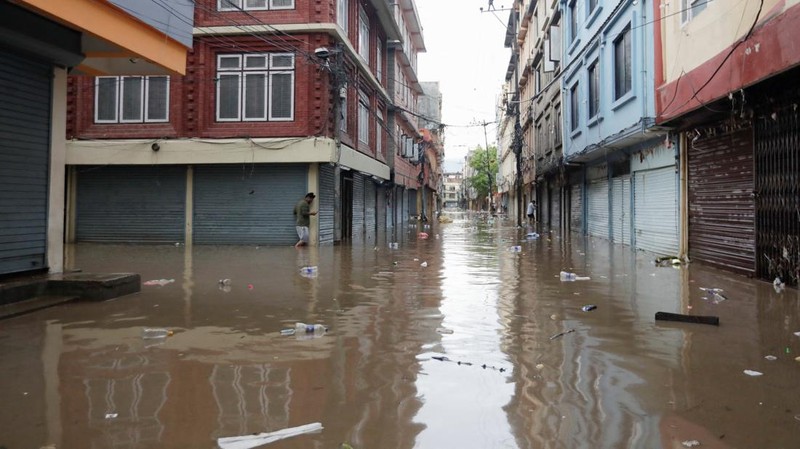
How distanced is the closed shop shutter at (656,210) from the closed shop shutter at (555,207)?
12.3 meters

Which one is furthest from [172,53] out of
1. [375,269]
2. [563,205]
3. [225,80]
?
[563,205]

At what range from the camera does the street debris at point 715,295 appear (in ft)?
23.5

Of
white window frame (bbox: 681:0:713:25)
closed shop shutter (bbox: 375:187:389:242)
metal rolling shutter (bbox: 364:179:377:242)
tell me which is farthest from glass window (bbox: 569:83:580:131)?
closed shop shutter (bbox: 375:187:389:242)

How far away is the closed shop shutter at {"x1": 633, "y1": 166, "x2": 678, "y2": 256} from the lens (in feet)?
40.7

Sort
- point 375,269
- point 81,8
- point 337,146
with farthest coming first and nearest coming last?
point 337,146 → point 375,269 → point 81,8

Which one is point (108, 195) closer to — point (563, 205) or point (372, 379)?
point (372, 379)

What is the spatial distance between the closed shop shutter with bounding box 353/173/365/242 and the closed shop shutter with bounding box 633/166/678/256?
10.2m

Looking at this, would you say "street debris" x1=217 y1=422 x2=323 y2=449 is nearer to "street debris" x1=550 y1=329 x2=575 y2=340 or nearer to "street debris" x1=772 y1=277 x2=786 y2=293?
"street debris" x1=550 y1=329 x2=575 y2=340

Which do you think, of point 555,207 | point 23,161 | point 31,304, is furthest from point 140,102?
point 555,207

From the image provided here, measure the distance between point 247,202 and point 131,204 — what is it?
381 centimetres

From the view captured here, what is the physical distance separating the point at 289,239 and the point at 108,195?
6.07 metres

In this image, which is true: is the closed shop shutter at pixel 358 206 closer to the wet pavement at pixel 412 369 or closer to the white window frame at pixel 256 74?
the white window frame at pixel 256 74

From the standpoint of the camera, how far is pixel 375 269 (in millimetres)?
10781

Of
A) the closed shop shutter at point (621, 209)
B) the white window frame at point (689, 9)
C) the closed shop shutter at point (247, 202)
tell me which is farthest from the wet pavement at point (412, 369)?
the closed shop shutter at point (247, 202)
